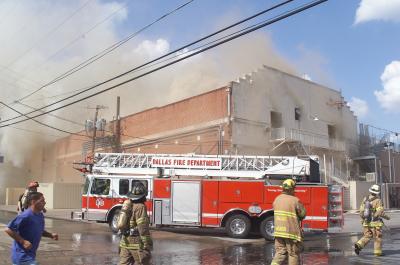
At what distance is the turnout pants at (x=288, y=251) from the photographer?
5.81 meters

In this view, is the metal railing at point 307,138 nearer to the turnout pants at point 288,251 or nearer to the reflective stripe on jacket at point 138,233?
the turnout pants at point 288,251

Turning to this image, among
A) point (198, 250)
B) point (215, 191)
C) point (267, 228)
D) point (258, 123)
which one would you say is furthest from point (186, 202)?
point (258, 123)

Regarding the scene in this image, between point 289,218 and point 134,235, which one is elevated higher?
point 289,218

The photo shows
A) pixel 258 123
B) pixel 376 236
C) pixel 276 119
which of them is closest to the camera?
pixel 376 236

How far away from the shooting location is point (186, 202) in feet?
49.1

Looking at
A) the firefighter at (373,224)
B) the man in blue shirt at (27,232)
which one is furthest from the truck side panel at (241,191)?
the man in blue shirt at (27,232)

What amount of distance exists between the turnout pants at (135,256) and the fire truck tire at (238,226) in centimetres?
879

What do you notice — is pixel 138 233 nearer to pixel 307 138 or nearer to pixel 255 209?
pixel 255 209

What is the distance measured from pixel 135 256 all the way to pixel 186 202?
9258mm

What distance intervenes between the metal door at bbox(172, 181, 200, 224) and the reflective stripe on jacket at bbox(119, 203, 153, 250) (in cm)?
912

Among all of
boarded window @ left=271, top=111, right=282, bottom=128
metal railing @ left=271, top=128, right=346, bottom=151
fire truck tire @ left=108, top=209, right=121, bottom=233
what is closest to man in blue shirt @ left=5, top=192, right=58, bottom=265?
fire truck tire @ left=108, top=209, right=121, bottom=233

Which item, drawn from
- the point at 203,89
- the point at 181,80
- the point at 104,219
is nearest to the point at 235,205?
the point at 104,219

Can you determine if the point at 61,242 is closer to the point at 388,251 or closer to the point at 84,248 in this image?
the point at 84,248

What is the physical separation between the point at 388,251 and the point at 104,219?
8.69 meters
